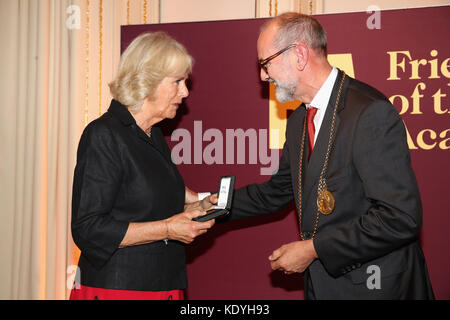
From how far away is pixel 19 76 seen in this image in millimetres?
3787

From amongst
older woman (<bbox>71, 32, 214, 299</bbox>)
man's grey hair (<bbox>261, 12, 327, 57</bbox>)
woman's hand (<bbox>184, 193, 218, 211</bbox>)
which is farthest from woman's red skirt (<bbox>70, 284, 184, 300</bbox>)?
man's grey hair (<bbox>261, 12, 327, 57</bbox>)

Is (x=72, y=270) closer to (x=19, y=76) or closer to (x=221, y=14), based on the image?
(x=19, y=76)

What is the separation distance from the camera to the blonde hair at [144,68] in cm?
229

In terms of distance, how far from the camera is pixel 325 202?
6.74ft

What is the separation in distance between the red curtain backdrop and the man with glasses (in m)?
0.75

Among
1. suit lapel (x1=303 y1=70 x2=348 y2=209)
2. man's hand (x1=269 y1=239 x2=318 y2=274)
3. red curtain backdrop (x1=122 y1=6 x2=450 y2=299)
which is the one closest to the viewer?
man's hand (x1=269 y1=239 x2=318 y2=274)

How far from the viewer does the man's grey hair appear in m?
2.26

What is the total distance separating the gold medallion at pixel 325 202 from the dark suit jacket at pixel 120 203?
0.75m

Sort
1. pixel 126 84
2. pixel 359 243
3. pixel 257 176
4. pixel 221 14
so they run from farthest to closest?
pixel 221 14 < pixel 257 176 < pixel 126 84 < pixel 359 243

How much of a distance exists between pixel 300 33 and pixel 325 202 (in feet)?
2.85

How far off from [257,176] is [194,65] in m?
0.91

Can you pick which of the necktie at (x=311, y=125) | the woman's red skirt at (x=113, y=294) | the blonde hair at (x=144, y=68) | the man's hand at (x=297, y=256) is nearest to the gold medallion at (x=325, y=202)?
the man's hand at (x=297, y=256)

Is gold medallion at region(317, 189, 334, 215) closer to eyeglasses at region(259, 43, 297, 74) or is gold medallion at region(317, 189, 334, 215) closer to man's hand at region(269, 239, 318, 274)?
man's hand at region(269, 239, 318, 274)
